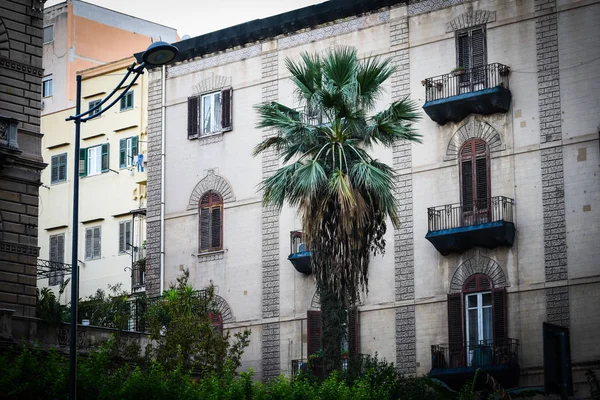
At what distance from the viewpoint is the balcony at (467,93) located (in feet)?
135

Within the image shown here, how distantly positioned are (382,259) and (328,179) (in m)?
9.16

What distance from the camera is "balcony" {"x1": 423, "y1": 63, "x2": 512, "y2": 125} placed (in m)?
41.2

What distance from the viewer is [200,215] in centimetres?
4812

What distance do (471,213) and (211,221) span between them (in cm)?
1110

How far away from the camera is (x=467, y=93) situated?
136ft

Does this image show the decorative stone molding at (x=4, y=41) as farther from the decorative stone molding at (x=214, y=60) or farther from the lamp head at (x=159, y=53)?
the lamp head at (x=159, y=53)

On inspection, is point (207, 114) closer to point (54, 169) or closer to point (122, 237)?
point (122, 237)

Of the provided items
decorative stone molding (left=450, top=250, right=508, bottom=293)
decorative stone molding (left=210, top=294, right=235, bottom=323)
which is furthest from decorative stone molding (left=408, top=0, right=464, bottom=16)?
decorative stone molding (left=210, top=294, right=235, bottom=323)

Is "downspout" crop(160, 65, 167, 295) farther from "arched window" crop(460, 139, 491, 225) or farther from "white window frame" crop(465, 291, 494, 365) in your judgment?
"arched window" crop(460, 139, 491, 225)

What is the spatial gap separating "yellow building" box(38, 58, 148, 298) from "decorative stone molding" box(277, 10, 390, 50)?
27.6 ft

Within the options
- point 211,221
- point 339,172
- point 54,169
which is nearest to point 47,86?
point 54,169

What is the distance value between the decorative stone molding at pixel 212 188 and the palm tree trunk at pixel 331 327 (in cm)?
1364

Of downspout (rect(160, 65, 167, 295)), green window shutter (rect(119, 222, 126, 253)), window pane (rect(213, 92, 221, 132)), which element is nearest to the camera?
window pane (rect(213, 92, 221, 132))

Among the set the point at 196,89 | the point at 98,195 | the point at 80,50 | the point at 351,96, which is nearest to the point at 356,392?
the point at 351,96
